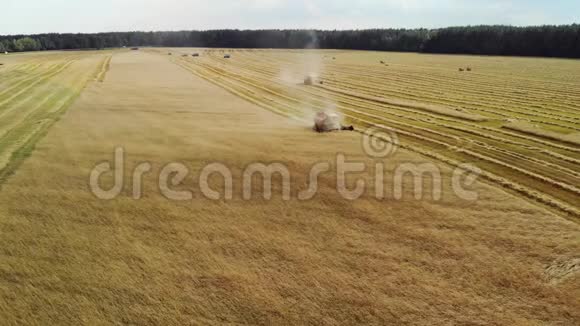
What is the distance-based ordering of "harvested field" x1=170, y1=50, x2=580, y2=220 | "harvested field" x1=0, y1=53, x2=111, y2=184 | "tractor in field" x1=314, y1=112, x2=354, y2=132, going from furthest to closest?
"tractor in field" x1=314, y1=112, x2=354, y2=132 → "harvested field" x1=0, y1=53, x2=111, y2=184 → "harvested field" x1=170, y1=50, x2=580, y2=220

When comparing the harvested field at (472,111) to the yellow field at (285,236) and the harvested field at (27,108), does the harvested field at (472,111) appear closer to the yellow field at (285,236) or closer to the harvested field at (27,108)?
the yellow field at (285,236)

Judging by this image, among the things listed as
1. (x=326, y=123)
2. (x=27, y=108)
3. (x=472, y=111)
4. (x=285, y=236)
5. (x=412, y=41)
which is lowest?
(x=285, y=236)

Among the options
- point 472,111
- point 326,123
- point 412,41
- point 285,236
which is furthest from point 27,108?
point 412,41

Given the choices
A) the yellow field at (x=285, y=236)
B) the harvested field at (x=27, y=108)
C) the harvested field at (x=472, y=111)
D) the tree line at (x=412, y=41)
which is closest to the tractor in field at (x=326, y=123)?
the yellow field at (x=285, y=236)

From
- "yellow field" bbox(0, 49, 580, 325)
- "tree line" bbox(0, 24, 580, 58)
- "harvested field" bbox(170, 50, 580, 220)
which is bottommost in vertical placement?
"yellow field" bbox(0, 49, 580, 325)

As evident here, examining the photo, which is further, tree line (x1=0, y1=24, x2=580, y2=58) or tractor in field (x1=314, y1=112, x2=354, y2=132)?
tree line (x1=0, y1=24, x2=580, y2=58)

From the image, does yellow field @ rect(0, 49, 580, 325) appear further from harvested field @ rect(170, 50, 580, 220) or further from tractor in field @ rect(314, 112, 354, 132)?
tractor in field @ rect(314, 112, 354, 132)

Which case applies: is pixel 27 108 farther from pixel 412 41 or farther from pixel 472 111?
pixel 412 41

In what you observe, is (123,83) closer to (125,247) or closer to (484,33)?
(125,247)

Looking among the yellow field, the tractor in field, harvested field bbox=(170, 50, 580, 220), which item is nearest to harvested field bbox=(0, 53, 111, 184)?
the yellow field
